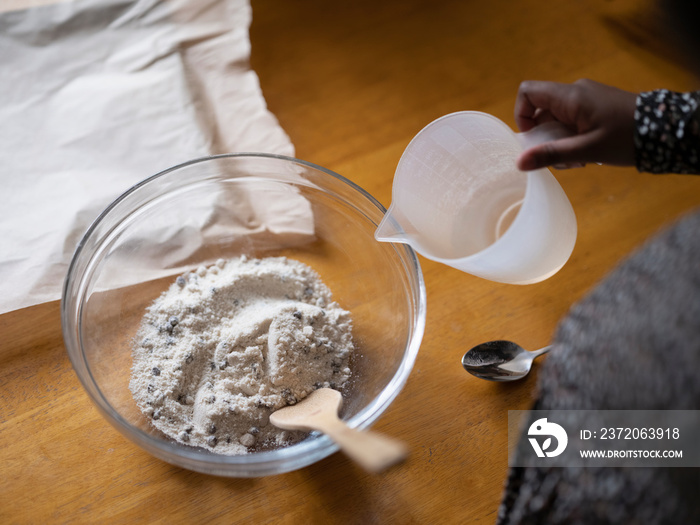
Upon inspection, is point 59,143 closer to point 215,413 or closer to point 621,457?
point 215,413

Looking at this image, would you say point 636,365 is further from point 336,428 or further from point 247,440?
point 247,440

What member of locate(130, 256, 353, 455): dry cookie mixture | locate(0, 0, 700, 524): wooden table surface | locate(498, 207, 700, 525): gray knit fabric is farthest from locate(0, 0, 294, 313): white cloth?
locate(498, 207, 700, 525): gray knit fabric

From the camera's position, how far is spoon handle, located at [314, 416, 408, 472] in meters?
0.43

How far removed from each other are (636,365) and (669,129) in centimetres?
32

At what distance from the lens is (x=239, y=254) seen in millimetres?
813

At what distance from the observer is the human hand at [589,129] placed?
1.83 ft

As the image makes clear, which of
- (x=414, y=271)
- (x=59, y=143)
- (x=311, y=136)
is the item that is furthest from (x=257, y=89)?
(x=414, y=271)

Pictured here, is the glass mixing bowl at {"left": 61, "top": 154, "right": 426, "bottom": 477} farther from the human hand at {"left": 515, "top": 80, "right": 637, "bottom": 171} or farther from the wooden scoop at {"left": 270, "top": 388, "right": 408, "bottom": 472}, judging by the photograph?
the human hand at {"left": 515, "top": 80, "right": 637, "bottom": 171}

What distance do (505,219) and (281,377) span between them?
1.18 feet

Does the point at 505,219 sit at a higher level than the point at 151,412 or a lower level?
higher

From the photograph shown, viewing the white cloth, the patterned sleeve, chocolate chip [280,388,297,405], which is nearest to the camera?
A: the patterned sleeve

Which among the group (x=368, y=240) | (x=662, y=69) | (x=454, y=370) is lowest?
(x=454, y=370)

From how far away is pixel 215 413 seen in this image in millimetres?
631

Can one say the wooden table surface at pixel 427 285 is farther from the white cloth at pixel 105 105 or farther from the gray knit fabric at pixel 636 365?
the gray knit fabric at pixel 636 365
